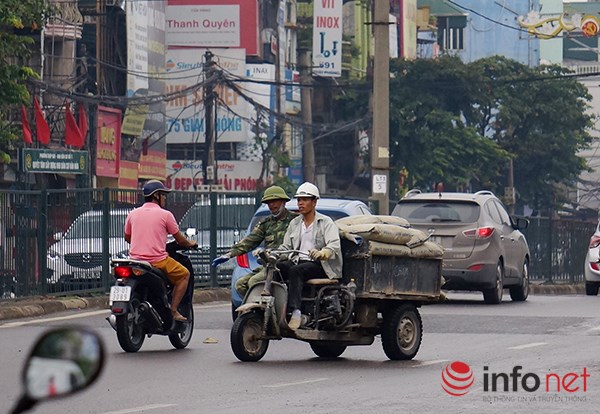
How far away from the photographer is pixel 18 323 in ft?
56.2

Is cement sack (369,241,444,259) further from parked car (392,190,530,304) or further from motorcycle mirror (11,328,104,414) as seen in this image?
motorcycle mirror (11,328,104,414)

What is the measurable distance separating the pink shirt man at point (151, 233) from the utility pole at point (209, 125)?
114 feet

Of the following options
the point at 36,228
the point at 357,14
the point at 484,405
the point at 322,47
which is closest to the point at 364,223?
the point at 484,405

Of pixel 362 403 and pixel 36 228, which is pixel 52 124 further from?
pixel 362 403

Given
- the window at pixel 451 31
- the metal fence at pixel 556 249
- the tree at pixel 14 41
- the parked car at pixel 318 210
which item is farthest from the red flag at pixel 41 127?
the window at pixel 451 31

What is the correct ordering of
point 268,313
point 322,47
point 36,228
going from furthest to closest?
point 322,47
point 36,228
point 268,313

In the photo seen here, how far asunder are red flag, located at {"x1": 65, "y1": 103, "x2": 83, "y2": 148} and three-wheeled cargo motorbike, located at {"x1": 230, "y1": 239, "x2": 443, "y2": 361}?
98.0 ft

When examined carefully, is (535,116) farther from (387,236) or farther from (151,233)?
(387,236)

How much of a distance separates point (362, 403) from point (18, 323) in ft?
29.1

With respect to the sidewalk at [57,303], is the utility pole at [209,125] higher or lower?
higher

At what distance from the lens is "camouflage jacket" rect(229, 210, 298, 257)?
42.6ft

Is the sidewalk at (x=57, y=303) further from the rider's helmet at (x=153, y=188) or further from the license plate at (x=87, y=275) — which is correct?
the rider's helmet at (x=153, y=188)

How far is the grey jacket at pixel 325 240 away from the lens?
39.5 ft

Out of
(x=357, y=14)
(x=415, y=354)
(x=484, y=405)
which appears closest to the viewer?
(x=484, y=405)
